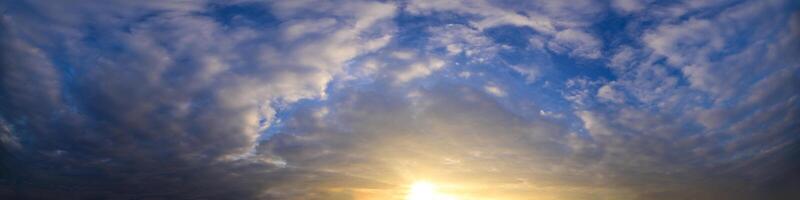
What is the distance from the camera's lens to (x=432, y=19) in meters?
11.7

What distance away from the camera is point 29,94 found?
15.2 meters

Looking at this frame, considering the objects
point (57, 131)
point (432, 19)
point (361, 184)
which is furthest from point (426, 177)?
point (57, 131)

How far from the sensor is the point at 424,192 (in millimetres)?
33125

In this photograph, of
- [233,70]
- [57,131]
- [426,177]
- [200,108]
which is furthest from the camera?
[426,177]

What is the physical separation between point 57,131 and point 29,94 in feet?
11.9

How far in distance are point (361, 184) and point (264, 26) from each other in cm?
1902

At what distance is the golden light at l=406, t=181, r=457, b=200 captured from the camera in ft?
99.7

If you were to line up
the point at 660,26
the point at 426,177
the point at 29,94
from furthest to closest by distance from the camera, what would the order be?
the point at 426,177 < the point at 29,94 < the point at 660,26

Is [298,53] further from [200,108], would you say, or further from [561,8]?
[561,8]

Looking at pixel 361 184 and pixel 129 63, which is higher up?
pixel 129 63

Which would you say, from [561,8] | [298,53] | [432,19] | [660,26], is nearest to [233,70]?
[298,53]

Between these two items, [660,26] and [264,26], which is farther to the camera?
[660,26]

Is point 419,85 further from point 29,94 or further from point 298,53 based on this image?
point 29,94

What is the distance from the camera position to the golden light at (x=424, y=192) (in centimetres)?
3038
